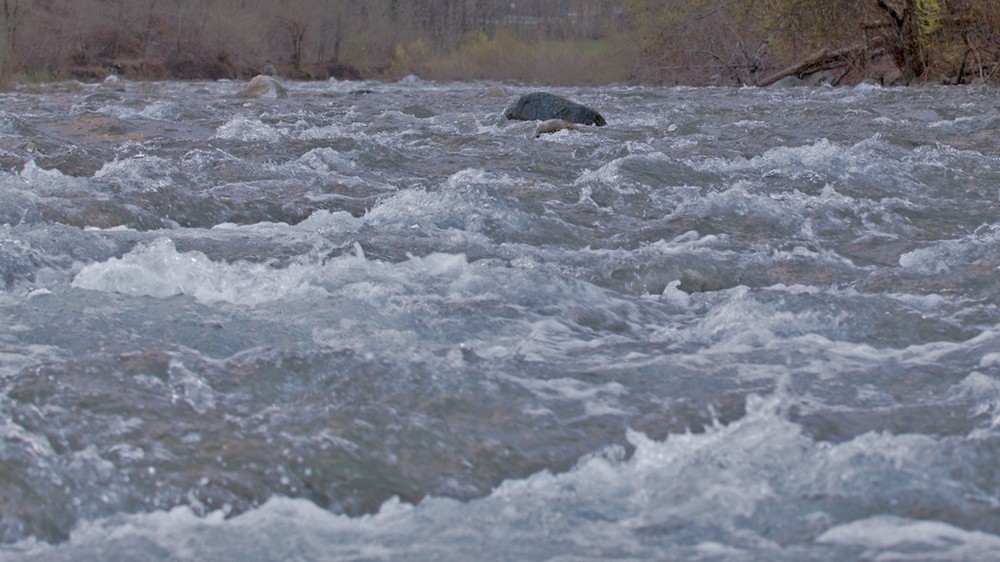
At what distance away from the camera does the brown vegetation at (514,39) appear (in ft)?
54.5

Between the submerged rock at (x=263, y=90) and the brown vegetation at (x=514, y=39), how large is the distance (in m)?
7.28

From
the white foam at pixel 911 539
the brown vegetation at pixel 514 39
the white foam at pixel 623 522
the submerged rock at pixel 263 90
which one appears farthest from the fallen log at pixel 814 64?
the white foam at pixel 911 539

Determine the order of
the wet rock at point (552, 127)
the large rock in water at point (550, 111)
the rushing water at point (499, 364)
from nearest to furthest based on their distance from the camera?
the rushing water at point (499, 364), the wet rock at point (552, 127), the large rock in water at point (550, 111)

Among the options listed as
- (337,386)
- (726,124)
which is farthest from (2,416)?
(726,124)

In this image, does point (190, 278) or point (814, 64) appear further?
point (814, 64)

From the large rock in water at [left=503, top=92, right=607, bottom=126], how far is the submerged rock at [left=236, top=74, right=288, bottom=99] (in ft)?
20.0

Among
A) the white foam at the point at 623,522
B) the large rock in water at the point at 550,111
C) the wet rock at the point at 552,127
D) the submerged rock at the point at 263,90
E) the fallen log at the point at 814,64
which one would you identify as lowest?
the white foam at the point at 623,522

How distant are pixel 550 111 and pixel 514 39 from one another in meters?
28.6

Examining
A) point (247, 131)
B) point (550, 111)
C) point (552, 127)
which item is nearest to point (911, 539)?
point (552, 127)

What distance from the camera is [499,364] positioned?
3.18 meters

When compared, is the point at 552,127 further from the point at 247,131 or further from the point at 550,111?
the point at 247,131

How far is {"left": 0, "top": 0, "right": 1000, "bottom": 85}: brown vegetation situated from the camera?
54.5 feet

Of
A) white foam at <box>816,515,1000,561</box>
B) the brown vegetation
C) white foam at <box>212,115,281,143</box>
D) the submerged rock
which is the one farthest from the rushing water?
the brown vegetation

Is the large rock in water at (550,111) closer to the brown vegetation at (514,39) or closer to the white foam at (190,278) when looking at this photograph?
the white foam at (190,278)
